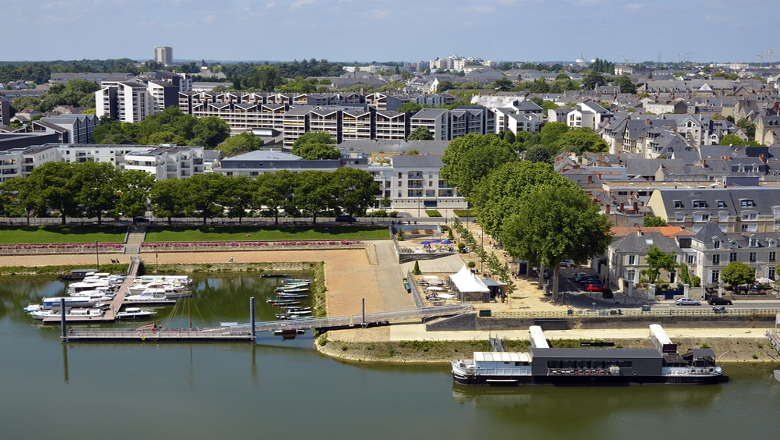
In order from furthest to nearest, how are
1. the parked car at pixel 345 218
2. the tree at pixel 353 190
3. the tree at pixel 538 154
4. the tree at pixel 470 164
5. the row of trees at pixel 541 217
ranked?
1. the tree at pixel 538 154
2. the tree at pixel 470 164
3. the parked car at pixel 345 218
4. the tree at pixel 353 190
5. the row of trees at pixel 541 217

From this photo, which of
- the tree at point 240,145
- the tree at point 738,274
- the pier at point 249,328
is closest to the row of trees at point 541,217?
the pier at point 249,328

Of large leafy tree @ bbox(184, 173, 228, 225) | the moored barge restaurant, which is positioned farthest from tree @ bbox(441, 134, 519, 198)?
the moored barge restaurant

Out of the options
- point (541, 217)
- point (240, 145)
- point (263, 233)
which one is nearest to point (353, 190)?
point (263, 233)

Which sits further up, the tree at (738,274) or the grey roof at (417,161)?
the grey roof at (417,161)

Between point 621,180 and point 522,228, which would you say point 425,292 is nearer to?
point 522,228

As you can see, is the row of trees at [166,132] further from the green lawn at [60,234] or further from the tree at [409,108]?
the green lawn at [60,234]
